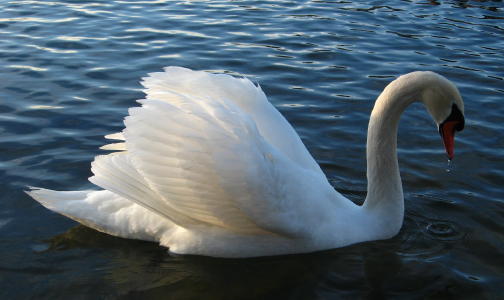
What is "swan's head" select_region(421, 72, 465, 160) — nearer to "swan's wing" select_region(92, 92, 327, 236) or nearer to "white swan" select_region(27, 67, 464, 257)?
"white swan" select_region(27, 67, 464, 257)

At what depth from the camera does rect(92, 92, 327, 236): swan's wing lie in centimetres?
494

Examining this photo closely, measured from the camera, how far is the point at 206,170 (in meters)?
5.01

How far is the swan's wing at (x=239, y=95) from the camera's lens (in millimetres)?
5727

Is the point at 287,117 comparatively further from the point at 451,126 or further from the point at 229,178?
the point at 229,178

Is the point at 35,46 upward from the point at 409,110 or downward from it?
upward

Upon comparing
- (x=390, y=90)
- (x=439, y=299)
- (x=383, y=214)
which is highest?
(x=390, y=90)

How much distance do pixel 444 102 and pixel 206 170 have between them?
1922 mm

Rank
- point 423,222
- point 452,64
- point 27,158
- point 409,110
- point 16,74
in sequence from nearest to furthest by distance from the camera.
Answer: point 423,222 → point 27,158 → point 409,110 → point 16,74 → point 452,64

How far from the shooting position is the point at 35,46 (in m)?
10.8

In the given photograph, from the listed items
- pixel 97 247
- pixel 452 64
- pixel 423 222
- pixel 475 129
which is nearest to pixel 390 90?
pixel 423 222

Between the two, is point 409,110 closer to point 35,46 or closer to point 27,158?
point 27,158

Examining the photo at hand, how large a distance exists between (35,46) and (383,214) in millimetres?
7014

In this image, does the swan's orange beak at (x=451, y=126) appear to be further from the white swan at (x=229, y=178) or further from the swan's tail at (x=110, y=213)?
the swan's tail at (x=110, y=213)

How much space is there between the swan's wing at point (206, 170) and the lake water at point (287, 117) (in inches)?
23.5
